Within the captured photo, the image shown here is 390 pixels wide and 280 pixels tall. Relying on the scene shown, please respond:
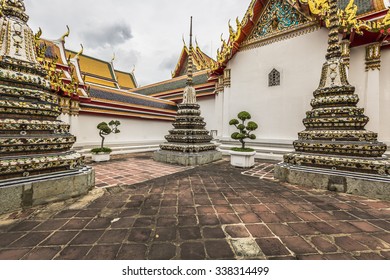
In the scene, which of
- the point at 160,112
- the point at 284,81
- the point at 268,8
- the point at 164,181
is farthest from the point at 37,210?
the point at 268,8

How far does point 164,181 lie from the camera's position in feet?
14.3

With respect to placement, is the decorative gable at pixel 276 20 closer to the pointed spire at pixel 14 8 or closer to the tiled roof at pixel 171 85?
the tiled roof at pixel 171 85

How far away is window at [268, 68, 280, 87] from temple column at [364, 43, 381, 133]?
3.06m

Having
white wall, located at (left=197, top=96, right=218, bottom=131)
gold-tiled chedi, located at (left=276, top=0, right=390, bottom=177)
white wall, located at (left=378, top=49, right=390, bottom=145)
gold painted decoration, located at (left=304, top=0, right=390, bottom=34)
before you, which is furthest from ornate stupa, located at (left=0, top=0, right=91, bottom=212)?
white wall, located at (left=378, top=49, right=390, bottom=145)

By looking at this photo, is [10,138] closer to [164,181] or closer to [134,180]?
→ [134,180]

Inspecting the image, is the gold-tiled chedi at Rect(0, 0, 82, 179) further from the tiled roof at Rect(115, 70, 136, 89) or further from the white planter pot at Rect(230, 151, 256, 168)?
the tiled roof at Rect(115, 70, 136, 89)

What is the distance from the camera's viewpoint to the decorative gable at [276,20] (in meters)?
7.46

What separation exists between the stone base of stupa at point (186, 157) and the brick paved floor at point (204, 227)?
9.55ft

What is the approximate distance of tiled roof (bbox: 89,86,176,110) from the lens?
9516 millimetres

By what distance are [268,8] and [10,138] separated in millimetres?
10639

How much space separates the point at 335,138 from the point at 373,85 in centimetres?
449

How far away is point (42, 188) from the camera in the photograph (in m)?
2.86

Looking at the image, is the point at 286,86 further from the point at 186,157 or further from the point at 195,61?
the point at 195,61

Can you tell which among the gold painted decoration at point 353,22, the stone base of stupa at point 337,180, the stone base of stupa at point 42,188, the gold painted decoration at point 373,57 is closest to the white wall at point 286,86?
the gold painted decoration at point 373,57
